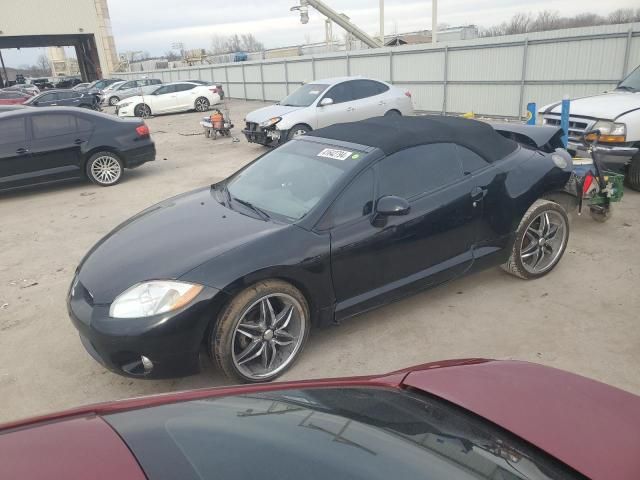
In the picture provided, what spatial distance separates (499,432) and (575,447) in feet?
0.76

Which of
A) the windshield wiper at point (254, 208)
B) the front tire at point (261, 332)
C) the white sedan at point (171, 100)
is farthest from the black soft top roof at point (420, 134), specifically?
the white sedan at point (171, 100)

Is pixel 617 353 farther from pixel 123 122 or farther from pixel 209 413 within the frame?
pixel 123 122

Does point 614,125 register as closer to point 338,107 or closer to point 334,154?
point 334,154

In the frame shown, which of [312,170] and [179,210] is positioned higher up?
[312,170]

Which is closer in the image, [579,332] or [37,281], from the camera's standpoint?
[579,332]

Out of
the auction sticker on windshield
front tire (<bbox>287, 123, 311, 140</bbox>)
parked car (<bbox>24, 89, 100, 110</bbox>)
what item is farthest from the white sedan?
the auction sticker on windshield

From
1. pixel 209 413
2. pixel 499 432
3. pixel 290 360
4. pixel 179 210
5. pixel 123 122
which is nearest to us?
pixel 209 413

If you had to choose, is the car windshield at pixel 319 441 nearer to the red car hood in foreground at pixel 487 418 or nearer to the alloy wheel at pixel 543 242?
the red car hood in foreground at pixel 487 418

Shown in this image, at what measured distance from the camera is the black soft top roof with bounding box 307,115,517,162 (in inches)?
156

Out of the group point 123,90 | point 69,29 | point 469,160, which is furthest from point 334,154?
point 69,29

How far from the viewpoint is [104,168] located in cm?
922

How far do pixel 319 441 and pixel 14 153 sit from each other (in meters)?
8.70

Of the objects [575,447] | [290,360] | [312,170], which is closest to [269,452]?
[575,447]

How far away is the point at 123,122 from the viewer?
938 centimetres
